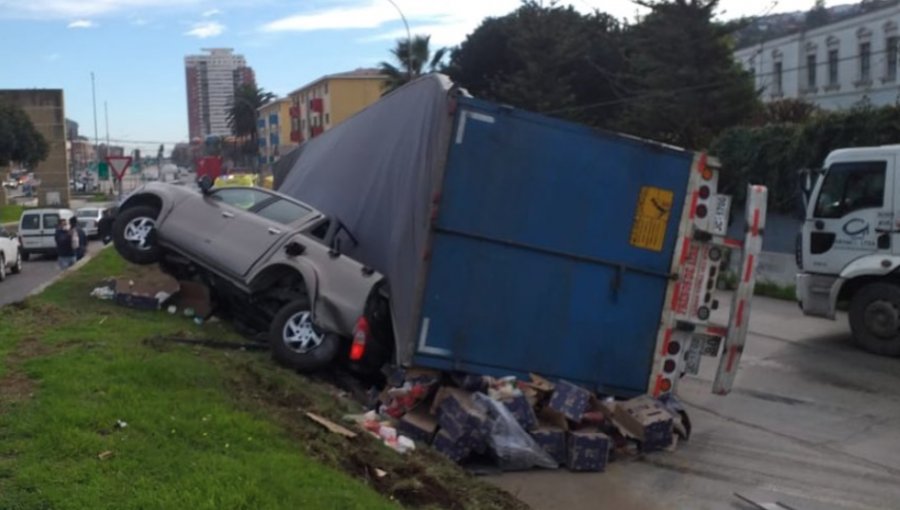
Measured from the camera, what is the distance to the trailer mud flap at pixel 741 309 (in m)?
8.44

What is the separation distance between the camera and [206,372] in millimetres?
7863

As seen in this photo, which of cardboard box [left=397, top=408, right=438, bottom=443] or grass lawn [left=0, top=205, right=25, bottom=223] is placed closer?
cardboard box [left=397, top=408, right=438, bottom=443]

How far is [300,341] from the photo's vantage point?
9430 mm

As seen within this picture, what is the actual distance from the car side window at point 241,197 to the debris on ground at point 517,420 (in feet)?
13.1

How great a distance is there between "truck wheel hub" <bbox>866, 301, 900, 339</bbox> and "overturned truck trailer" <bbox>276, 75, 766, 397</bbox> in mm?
4941

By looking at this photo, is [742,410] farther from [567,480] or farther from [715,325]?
[567,480]

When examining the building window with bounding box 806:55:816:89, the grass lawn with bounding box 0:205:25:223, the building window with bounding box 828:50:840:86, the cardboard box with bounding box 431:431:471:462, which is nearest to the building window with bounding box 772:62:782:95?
the building window with bounding box 806:55:816:89

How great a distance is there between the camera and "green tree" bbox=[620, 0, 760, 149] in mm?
35531

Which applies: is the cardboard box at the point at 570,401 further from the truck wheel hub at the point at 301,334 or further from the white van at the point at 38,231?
the white van at the point at 38,231

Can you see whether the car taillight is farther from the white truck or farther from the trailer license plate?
the white truck

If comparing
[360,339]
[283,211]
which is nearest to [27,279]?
[283,211]

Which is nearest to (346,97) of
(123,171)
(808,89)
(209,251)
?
(808,89)

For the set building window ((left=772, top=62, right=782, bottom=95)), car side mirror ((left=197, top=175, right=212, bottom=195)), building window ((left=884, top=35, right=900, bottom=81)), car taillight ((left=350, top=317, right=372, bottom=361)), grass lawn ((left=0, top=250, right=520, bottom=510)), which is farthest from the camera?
building window ((left=772, top=62, right=782, bottom=95))

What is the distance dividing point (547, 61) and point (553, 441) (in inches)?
1537
